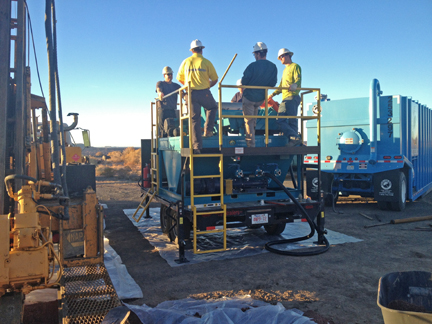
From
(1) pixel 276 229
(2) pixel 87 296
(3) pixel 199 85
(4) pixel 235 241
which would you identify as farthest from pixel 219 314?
(1) pixel 276 229

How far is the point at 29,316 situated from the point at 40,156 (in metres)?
2.22

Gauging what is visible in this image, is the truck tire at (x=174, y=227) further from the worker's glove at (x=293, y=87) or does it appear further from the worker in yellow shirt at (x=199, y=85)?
the worker's glove at (x=293, y=87)

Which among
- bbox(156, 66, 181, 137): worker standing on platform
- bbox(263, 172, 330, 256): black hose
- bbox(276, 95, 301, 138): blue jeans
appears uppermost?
bbox(156, 66, 181, 137): worker standing on platform

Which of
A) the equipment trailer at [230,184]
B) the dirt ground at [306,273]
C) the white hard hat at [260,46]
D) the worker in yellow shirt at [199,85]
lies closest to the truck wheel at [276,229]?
the equipment trailer at [230,184]

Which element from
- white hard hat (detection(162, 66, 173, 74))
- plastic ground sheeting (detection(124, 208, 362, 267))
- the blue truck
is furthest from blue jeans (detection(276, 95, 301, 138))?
the blue truck

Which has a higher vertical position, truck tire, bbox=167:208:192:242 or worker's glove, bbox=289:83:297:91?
worker's glove, bbox=289:83:297:91

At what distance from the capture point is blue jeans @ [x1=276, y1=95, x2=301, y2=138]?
7.16m

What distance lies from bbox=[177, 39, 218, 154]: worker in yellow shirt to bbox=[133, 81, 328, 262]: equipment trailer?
0.20m

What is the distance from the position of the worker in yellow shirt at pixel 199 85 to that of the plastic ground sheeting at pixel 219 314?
2.86m

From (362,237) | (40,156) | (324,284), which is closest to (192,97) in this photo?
(40,156)

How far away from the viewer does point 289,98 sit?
7156 mm

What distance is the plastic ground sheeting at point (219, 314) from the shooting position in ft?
12.0

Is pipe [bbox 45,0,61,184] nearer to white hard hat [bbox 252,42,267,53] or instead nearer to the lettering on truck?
white hard hat [bbox 252,42,267,53]

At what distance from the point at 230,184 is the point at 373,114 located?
19.9 feet
